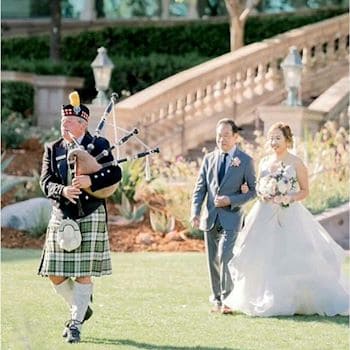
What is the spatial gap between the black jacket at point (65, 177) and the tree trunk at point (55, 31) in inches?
817

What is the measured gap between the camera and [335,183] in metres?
16.7

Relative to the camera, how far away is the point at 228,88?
2331cm

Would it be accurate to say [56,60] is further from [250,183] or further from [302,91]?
[250,183]

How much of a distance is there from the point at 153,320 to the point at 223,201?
1.15m

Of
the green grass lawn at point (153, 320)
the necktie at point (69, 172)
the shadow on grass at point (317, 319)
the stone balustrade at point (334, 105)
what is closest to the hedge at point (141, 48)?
the stone balustrade at point (334, 105)

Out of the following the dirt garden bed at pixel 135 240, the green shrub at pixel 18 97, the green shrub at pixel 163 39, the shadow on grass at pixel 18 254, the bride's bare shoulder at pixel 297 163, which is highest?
the bride's bare shoulder at pixel 297 163

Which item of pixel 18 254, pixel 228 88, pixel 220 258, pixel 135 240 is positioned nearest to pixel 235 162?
pixel 220 258

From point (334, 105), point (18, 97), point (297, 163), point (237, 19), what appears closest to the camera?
point (297, 163)

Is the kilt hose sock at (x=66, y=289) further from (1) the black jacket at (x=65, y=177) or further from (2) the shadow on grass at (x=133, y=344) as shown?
(1) the black jacket at (x=65, y=177)

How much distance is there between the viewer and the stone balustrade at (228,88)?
21.5m

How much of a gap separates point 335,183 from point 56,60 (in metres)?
14.4

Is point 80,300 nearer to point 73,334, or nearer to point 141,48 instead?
point 73,334

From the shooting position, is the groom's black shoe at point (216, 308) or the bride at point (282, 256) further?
the groom's black shoe at point (216, 308)

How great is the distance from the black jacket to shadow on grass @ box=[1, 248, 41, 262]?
4.88m
